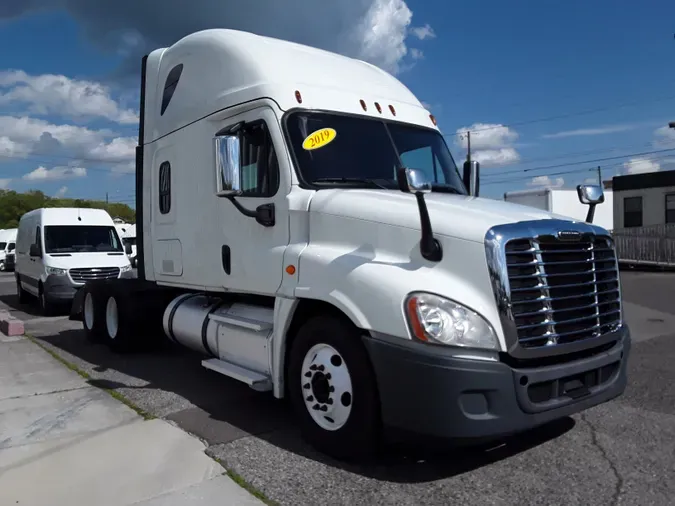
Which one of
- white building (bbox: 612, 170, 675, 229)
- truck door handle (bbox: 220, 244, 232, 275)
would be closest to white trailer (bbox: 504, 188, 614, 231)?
white building (bbox: 612, 170, 675, 229)

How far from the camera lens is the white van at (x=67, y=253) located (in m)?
12.8

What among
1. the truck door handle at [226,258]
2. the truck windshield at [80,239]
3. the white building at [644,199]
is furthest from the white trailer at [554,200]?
the truck door handle at [226,258]

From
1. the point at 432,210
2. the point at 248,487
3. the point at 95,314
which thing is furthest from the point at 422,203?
the point at 95,314

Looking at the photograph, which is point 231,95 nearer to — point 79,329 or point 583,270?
point 583,270

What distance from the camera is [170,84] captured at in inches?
280

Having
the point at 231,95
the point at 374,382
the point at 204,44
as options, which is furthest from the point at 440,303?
the point at 204,44

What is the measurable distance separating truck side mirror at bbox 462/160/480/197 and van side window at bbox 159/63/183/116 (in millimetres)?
3256

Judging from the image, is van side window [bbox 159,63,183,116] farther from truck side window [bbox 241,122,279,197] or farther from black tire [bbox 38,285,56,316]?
black tire [bbox 38,285,56,316]

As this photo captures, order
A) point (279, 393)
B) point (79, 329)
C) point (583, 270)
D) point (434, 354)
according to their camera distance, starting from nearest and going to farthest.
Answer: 1. point (434, 354)
2. point (583, 270)
3. point (279, 393)
4. point (79, 329)

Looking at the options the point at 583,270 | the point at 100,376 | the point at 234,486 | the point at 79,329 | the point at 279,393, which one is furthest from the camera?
the point at 79,329

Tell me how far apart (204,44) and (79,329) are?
6.77 metres

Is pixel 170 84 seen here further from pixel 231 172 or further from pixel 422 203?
pixel 422 203

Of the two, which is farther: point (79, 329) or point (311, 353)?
point (79, 329)

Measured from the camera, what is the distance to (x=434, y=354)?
148 inches
